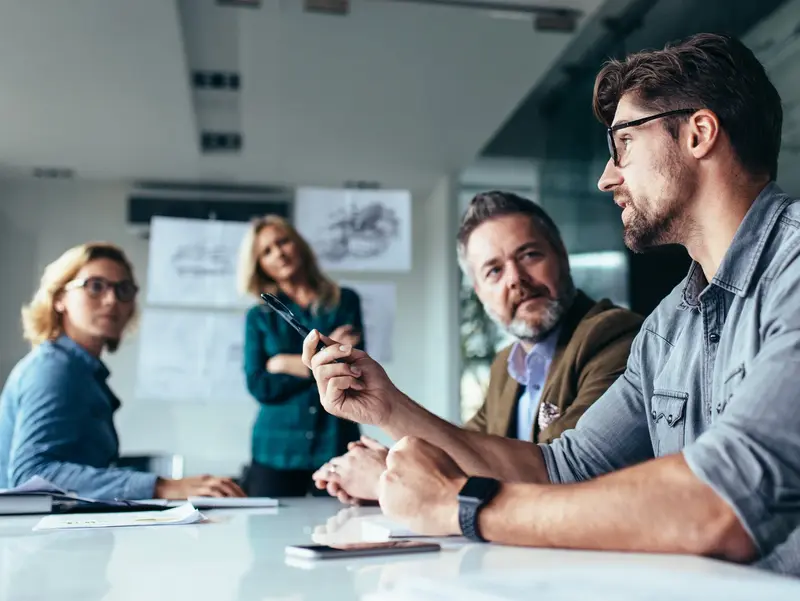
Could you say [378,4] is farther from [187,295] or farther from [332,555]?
[332,555]

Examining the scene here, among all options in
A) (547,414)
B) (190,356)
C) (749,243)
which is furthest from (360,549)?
(190,356)

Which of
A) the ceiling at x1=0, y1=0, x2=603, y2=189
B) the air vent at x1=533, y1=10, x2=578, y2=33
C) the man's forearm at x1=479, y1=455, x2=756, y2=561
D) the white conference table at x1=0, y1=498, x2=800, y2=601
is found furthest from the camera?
the air vent at x1=533, y1=10, x2=578, y2=33

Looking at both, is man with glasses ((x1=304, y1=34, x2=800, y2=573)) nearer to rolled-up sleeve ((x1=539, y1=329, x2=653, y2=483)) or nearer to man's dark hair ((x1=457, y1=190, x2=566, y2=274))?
rolled-up sleeve ((x1=539, y1=329, x2=653, y2=483))

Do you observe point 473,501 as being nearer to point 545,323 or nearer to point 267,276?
point 545,323

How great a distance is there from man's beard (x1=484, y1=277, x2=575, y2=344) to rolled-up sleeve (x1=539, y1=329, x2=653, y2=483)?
564 millimetres

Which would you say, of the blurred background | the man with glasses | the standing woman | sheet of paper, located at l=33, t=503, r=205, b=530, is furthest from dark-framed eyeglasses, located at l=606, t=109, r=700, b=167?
the standing woman

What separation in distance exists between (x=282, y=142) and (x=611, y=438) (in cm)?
216

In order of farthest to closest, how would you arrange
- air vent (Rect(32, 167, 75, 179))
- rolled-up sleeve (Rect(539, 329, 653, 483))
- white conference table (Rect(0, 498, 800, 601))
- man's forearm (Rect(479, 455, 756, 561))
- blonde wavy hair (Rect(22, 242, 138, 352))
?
air vent (Rect(32, 167, 75, 179)), blonde wavy hair (Rect(22, 242, 138, 352)), rolled-up sleeve (Rect(539, 329, 653, 483)), man's forearm (Rect(479, 455, 756, 561)), white conference table (Rect(0, 498, 800, 601))

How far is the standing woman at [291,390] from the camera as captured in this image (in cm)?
260

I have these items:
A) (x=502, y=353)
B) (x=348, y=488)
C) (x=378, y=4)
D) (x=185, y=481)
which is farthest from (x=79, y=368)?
(x=378, y=4)

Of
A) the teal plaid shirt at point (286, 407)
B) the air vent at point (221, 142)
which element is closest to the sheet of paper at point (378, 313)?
the teal plaid shirt at point (286, 407)

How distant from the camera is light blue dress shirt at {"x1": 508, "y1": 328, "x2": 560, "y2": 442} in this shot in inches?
72.3

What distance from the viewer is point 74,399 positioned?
6.28 ft

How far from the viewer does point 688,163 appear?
46.1 inches
